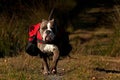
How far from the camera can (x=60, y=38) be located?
9.73 m

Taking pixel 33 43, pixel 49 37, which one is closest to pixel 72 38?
pixel 33 43

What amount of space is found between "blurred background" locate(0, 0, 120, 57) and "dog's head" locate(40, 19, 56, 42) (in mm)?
3929

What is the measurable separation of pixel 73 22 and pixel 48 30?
827cm

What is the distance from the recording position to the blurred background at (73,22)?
553 inches

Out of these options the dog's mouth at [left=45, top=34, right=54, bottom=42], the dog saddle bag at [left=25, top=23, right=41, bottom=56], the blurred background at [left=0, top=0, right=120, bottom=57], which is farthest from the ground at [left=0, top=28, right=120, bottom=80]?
the dog's mouth at [left=45, top=34, right=54, bottom=42]

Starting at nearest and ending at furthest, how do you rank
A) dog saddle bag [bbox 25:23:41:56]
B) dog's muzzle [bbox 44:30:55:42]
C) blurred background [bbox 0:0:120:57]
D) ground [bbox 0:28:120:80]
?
dog's muzzle [bbox 44:30:55:42], ground [bbox 0:28:120:80], dog saddle bag [bbox 25:23:41:56], blurred background [bbox 0:0:120:57]

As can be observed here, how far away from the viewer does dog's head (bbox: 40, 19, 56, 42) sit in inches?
361

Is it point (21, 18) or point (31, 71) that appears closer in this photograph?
point (31, 71)

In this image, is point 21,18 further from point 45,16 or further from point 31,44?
point 31,44

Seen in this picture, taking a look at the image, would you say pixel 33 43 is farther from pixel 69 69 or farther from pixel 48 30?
pixel 69 69

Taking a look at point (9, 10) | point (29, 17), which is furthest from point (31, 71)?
point (9, 10)

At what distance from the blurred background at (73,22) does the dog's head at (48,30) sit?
3.93 m

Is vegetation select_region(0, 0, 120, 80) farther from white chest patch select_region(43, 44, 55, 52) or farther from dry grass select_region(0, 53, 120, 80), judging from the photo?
white chest patch select_region(43, 44, 55, 52)

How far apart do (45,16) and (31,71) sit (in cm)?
462
